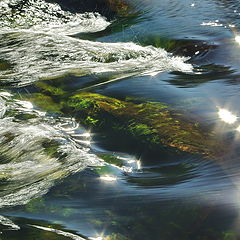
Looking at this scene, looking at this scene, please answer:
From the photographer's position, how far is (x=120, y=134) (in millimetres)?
4668

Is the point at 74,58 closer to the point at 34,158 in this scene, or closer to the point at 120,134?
the point at 120,134

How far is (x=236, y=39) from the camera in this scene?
26.5ft

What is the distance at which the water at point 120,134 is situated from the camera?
299 cm

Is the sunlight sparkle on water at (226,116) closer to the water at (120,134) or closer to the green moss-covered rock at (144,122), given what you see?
the water at (120,134)

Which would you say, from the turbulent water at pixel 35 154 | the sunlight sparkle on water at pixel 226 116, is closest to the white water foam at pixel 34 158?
the turbulent water at pixel 35 154

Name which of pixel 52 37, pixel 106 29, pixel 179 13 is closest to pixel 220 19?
pixel 179 13

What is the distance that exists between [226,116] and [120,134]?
3.39 ft

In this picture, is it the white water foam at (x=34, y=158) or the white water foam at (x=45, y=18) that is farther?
the white water foam at (x=45, y=18)

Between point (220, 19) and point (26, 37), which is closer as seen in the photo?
point (26, 37)

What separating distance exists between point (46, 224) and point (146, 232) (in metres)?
0.62

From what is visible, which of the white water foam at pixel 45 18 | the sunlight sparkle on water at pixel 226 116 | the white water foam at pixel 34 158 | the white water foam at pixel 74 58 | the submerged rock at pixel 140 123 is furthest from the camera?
the white water foam at pixel 45 18

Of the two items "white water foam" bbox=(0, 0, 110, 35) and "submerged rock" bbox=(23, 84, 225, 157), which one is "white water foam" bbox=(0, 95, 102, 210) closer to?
"submerged rock" bbox=(23, 84, 225, 157)

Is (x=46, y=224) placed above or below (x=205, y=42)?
below

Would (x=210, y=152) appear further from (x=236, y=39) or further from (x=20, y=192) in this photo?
(x=236, y=39)
